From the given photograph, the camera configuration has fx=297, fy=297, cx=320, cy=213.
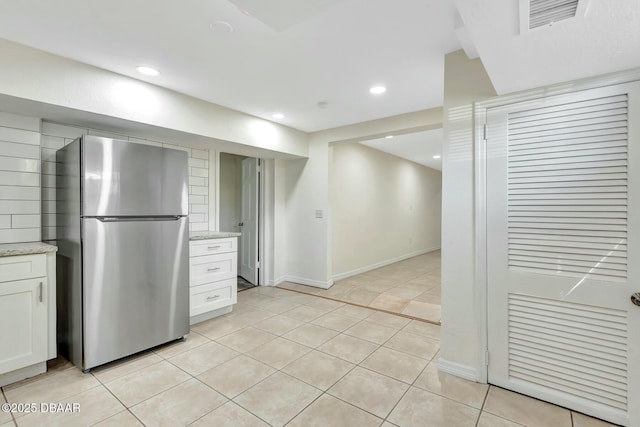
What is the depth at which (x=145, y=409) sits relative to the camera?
180 cm

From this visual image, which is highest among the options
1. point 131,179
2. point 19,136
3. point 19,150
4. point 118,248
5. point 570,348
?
point 19,136

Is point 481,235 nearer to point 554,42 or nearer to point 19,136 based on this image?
point 554,42

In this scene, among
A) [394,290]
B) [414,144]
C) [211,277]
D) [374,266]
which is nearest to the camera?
[211,277]

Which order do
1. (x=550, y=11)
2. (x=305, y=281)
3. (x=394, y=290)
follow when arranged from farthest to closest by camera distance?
(x=305, y=281), (x=394, y=290), (x=550, y=11)

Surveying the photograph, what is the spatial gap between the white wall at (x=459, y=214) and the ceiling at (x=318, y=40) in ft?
0.62

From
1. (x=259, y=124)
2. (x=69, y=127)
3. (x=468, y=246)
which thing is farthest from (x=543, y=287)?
(x=69, y=127)

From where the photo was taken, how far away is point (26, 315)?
2062 mm

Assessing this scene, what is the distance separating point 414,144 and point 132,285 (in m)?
4.76

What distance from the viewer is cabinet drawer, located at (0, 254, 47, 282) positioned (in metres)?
1.97

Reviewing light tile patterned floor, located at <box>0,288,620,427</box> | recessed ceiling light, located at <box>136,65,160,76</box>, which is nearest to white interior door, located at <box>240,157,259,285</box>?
light tile patterned floor, located at <box>0,288,620,427</box>

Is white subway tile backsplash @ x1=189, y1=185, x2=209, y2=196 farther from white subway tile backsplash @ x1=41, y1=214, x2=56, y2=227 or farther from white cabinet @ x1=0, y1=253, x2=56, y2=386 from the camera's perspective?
white cabinet @ x1=0, y1=253, x2=56, y2=386

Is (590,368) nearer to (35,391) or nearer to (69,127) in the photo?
(35,391)

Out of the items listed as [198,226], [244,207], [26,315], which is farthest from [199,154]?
[26,315]

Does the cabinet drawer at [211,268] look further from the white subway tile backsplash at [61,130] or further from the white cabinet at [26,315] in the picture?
the white subway tile backsplash at [61,130]
